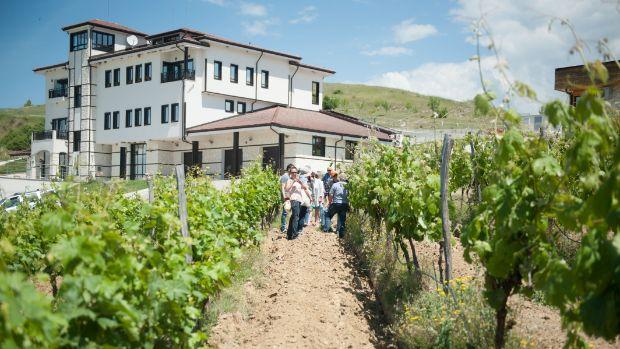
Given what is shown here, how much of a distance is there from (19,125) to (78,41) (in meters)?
61.9

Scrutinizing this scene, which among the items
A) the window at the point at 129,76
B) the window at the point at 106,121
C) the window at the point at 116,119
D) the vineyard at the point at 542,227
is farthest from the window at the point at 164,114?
the vineyard at the point at 542,227

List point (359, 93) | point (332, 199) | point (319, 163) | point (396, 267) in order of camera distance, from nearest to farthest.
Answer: point (396, 267) → point (332, 199) → point (319, 163) → point (359, 93)

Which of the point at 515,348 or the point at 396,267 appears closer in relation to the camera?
the point at 515,348

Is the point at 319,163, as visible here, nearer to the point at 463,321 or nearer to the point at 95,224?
the point at 463,321

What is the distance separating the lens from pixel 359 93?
108 meters

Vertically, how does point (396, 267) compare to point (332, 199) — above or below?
below

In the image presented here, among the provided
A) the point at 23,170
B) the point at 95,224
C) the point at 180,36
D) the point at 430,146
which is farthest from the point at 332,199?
the point at 23,170

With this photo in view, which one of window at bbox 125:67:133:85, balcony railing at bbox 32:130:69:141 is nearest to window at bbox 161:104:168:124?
window at bbox 125:67:133:85

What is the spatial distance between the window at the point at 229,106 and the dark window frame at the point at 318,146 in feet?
21.1

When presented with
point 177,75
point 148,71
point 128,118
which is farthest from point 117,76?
point 177,75

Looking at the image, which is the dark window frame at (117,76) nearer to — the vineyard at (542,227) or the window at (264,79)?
the window at (264,79)

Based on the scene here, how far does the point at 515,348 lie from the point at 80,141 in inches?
1457

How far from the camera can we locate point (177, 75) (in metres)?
33.3

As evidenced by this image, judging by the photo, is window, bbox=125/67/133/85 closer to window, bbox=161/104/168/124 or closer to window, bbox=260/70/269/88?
window, bbox=161/104/168/124
